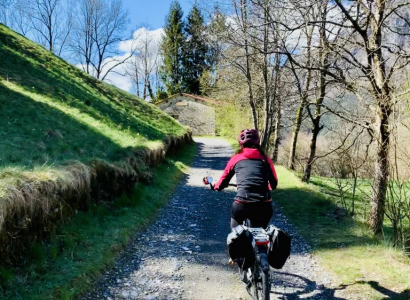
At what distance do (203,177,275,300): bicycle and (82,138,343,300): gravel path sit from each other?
59 centimetres

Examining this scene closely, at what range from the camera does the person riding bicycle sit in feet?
12.9

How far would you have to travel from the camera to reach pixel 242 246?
372 cm

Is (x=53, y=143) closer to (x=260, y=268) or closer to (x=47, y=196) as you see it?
(x=47, y=196)

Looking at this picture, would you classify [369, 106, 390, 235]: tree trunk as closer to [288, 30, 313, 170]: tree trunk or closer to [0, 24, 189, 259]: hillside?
[288, 30, 313, 170]: tree trunk

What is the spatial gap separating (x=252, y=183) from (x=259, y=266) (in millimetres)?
921

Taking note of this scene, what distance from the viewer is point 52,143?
8.98 meters

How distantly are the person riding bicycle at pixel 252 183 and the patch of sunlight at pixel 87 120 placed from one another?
799 centimetres

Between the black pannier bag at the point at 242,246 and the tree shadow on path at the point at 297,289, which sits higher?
the black pannier bag at the point at 242,246

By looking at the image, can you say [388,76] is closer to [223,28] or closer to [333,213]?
[333,213]

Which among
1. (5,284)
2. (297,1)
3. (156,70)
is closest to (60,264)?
(5,284)

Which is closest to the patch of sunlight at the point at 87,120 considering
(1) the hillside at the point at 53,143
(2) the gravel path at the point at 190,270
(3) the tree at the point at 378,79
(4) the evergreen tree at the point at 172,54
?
(1) the hillside at the point at 53,143

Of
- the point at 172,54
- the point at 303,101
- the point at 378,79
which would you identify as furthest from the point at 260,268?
the point at 172,54

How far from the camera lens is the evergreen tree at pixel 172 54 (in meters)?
56.0

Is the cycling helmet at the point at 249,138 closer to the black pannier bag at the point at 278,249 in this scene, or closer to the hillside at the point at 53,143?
the black pannier bag at the point at 278,249
